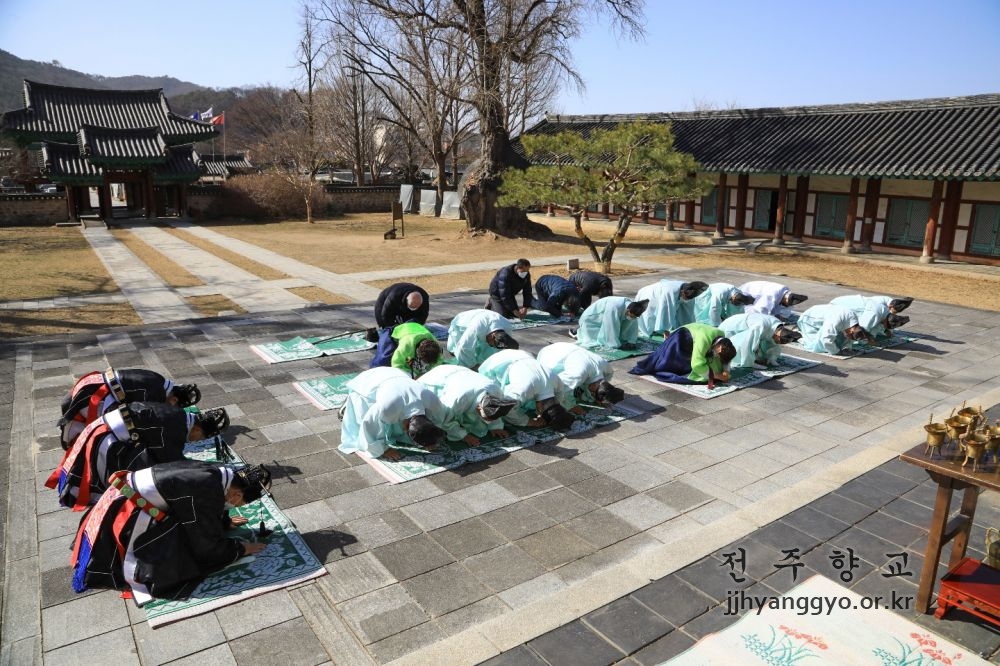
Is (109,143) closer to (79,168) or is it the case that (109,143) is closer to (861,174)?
(79,168)

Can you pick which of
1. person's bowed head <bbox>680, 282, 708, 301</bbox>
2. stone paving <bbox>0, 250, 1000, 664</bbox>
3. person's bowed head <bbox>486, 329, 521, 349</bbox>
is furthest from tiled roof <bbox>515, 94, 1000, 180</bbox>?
person's bowed head <bbox>486, 329, 521, 349</bbox>

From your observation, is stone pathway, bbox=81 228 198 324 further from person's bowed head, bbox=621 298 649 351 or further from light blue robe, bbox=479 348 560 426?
person's bowed head, bbox=621 298 649 351

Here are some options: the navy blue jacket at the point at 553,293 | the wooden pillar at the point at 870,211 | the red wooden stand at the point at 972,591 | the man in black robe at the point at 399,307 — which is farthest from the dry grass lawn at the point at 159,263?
the wooden pillar at the point at 870,211

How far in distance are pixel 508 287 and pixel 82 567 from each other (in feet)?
28.8

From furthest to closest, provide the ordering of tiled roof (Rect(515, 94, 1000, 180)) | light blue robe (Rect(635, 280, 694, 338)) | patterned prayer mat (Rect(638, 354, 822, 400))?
tiled roof (Rect(515, 94, 1000, 180)), light blue robe (Rect(635, 280, 694, 338)), patterned prayer mat (Rect(638, 354, 822, 400))

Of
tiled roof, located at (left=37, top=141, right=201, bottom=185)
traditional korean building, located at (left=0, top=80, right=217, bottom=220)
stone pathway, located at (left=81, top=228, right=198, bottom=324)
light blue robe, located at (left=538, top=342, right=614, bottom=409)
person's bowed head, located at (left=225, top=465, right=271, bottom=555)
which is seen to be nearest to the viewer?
person's bowed head, located at (left=225, top=465, right=271, bottom=555)

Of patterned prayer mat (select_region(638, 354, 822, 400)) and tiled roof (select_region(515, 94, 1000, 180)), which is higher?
tiled roof (select_region(515, 94, 1000, 180))

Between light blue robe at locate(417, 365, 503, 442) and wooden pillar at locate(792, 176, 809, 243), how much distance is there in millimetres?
20344

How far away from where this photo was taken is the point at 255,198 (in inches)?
1262

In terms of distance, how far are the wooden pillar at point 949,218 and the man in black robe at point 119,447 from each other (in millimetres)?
21090

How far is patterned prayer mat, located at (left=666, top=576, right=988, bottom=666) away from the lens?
3969 millimetres

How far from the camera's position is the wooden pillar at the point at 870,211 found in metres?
21.3

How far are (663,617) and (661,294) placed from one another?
7.50 meters

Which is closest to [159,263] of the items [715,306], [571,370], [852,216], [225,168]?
[715,306]
